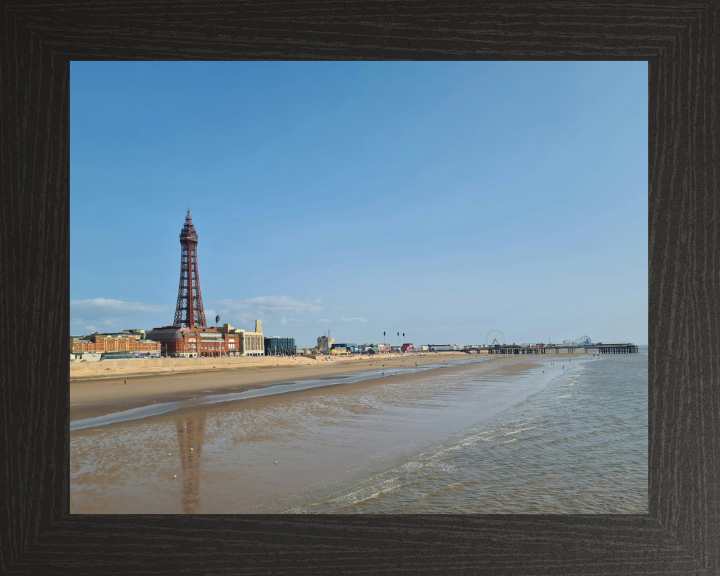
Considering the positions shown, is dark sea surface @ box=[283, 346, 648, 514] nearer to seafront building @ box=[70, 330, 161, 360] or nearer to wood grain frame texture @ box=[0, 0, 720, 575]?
wood grain frame texture @ box=[0, 0, 720, 575]

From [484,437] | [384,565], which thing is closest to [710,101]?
[384,565]

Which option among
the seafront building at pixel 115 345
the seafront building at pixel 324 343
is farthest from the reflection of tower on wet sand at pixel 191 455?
the seafront building at pixel 324 343

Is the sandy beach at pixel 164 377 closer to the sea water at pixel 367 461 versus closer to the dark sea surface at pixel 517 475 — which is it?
the sea water at pixel 367 461

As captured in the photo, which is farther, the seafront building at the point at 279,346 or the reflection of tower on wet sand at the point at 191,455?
the seafront building at the point at 279,346

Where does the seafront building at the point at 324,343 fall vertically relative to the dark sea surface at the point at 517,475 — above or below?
below

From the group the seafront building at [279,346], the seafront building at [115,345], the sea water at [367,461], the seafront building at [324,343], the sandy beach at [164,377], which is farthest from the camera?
the seafront building at [324,343]

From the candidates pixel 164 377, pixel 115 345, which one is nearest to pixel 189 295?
pixel 115 345
